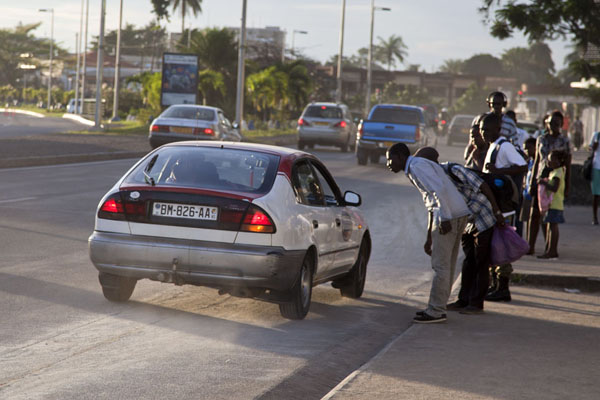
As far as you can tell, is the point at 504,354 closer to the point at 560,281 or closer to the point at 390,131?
the point at 560,281

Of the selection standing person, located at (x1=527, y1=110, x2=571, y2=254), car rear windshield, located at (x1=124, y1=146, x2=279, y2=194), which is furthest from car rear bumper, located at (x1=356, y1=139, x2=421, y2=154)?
car rear windshield, located at (x1=124, y1=146, x2=279, y2=194)

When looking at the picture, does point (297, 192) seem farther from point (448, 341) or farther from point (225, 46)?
point (225, 46)

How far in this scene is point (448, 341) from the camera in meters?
7.09

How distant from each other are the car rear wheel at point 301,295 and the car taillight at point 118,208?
131 cm

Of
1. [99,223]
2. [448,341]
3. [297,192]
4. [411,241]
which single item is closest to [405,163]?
[297,192]

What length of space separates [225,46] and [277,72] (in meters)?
3.35

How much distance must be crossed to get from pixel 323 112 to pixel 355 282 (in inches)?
1092

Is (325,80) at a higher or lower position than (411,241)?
higher

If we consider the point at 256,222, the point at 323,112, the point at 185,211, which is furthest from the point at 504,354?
the point at 323,112

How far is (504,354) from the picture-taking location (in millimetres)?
6637

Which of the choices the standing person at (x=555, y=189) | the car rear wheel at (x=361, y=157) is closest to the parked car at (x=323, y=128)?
the car rear wheel at (x=361, y=157)

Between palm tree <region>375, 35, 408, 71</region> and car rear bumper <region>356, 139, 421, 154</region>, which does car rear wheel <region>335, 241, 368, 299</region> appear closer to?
car rear bumper <region>356, 139, 421, 154</region>

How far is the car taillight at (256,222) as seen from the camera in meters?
7.31

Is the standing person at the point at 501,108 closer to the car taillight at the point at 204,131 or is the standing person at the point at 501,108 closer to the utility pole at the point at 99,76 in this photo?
the car taillight at the point at 204,131
